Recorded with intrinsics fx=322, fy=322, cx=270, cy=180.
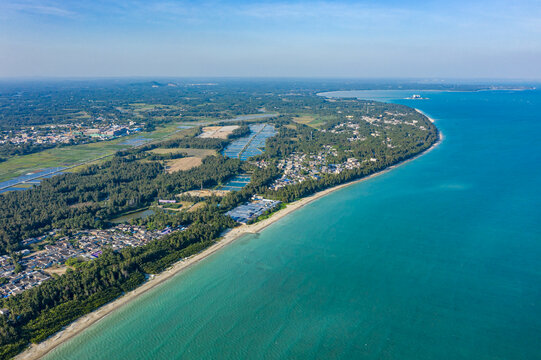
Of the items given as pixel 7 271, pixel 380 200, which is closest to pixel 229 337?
pixel 7 271

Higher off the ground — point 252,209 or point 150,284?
point 252,209

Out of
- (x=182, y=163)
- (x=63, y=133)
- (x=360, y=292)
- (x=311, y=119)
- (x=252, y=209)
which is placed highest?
(x=311, y=119)

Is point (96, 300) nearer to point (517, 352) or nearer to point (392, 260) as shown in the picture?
point (392, 260)

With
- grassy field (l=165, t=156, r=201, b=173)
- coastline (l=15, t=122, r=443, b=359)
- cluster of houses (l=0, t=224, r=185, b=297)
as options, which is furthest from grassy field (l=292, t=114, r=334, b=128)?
cluster of houses (l=0, t=224, r=185, b=297)

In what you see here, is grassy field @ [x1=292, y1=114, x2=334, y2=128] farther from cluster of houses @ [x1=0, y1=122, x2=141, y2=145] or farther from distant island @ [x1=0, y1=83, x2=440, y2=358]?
cluster of houses @ [x1=0, y1=122, x2=141, y2=145]

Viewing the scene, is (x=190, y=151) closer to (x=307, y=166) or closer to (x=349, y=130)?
(x=307, y=166)

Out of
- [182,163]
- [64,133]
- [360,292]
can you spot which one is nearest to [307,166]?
[182,163]

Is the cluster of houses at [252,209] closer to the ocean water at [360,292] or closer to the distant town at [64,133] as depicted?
the ocean water at [360,292]
